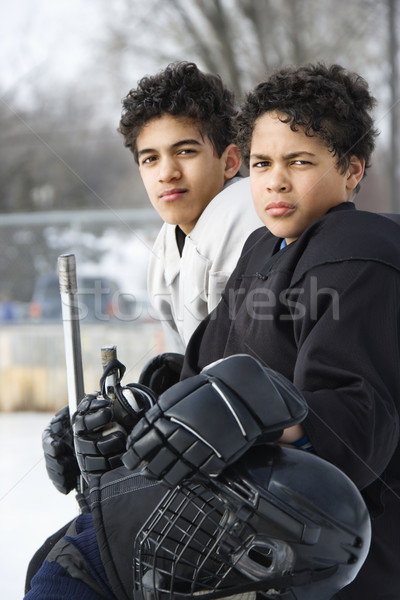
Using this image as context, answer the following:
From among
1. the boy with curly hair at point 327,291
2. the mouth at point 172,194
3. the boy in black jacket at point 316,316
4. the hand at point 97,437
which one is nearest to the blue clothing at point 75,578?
the boy in black jacket at point 316,316

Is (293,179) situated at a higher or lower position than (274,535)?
higher

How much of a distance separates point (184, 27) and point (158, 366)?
6.80 meters

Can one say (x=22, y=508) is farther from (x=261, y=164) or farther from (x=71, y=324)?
(x=261, y=164)

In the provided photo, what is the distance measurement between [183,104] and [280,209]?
26.2 inches

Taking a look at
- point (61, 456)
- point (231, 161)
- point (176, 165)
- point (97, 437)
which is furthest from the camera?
point (231, 161)

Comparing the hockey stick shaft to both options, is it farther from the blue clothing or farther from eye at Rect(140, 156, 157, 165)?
the blue clothing

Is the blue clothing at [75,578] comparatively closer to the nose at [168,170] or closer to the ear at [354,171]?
the ear at [354,171]

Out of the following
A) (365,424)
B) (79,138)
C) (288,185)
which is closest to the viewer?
(365,424)

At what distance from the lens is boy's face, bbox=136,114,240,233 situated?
1.66m

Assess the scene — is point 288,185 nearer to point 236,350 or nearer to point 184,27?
point 236,350

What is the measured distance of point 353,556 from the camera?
853 mm

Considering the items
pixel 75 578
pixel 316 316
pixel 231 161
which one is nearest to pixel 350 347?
pixel 316 316

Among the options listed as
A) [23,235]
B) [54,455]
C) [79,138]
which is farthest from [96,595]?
[79,138]

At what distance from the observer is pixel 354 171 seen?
1.23m
